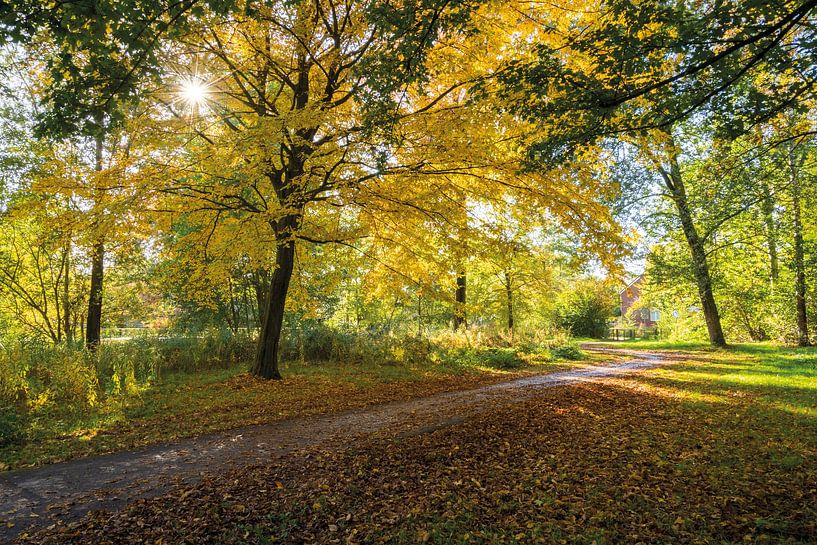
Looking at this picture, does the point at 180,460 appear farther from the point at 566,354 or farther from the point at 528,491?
the point at 566,354

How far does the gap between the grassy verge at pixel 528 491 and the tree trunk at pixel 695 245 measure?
12091 mm

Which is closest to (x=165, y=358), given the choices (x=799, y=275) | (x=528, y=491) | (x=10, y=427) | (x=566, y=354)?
(x=10, y=427)

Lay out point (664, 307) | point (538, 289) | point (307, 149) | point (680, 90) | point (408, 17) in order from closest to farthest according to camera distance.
→ point (408, 17), point (680, 90), point (307, 149), point (538, 289), point (664, 307)

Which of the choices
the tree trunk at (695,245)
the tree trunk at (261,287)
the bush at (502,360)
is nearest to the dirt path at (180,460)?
the bush at (502,360)

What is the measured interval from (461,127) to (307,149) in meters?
4.33

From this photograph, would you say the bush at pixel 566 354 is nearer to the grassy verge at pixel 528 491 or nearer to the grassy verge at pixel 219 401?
the grassy verge at pixel 219 401

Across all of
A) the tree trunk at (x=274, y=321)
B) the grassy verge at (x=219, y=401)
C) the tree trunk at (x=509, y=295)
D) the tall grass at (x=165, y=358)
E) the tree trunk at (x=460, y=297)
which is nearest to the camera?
the grassy verge at (x=219, y=401)

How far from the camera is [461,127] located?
25.1ft

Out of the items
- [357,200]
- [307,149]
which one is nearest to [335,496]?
[357,200]

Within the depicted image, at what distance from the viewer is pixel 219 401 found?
8.59 m

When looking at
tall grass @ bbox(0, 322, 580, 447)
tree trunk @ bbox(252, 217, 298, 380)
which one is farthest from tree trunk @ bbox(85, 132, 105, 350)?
tree trunk @ bbox(252, 217, 298, 380)

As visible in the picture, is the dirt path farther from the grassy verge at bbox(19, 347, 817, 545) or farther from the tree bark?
the tree bark

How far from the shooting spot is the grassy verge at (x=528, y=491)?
3.52 metres

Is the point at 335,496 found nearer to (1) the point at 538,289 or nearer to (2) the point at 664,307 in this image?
(1) the point at 538,289
